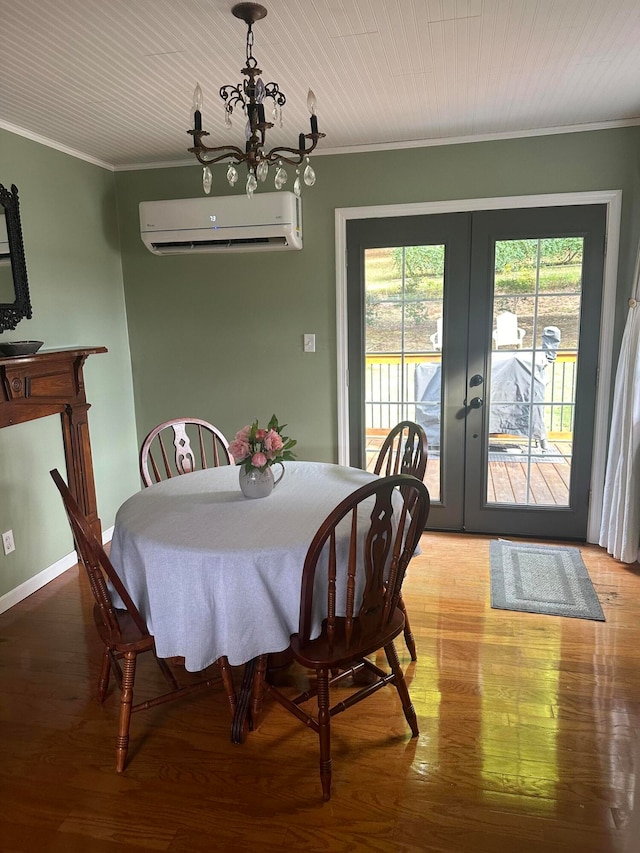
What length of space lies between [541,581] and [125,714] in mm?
2194

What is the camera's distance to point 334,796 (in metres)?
1.83

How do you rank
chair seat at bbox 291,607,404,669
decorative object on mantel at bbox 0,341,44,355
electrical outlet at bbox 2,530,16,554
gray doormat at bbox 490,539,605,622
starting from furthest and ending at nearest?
electrical outlet at bbox 2,530,16,554 → gray doormat at bbox 490,539,605,622 → decorative object on mantel at bbox 0,341,44,355 → chair seat at bbox 291,607,404,669

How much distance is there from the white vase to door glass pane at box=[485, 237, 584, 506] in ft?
6.12

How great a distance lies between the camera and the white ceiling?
198 centimetres

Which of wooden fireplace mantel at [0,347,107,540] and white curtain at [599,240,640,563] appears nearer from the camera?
wooden fireplace mantel at [0,347,107,540]

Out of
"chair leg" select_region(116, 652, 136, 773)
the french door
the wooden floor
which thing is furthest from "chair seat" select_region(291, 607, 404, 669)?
the french door

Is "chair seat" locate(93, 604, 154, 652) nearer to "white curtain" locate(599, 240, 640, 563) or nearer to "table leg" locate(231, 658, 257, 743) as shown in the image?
"table leg" locate(231, 658, 257, 743)

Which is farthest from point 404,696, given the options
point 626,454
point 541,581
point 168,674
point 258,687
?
point 626,454

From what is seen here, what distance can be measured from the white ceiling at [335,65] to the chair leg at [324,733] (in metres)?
2.14

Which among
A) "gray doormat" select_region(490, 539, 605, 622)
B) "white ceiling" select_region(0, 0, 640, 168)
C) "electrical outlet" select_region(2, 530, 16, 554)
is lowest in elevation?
"gray doormat" select_region(490, 539, 605, 622)

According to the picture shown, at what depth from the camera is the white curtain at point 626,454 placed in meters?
3.21

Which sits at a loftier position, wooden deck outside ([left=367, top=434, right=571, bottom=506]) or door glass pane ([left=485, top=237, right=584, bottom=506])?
door glass pane ([left=485, top=237, right=584, bottom=506])

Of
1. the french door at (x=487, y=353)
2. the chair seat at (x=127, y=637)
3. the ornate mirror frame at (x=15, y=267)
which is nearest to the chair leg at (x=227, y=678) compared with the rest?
the chair seat at (x=127, y=637)

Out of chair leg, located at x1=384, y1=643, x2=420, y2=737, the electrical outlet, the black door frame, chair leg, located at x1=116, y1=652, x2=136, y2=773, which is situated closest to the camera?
chair leg, located at x1=116, y1=652, x2=136, y2=773
